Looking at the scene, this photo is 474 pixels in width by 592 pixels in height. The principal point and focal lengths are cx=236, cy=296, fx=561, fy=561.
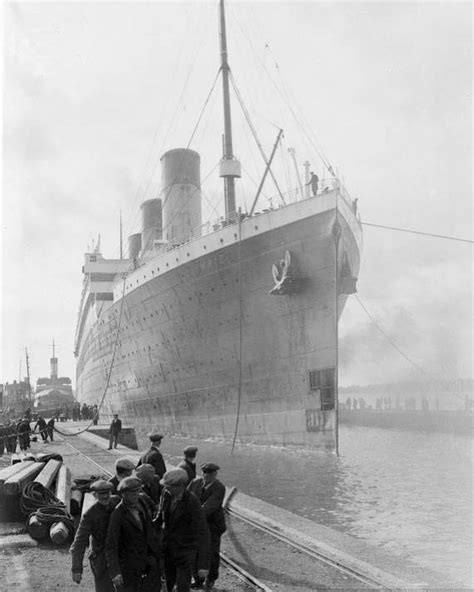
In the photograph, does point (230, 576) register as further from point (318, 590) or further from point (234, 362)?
point (234, 362)

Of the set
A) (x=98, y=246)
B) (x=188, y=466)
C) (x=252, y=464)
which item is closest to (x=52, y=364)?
(x=98, y=246)

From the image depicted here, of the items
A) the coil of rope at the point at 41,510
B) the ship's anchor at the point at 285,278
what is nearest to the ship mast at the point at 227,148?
the ship's anchor at the point at 285,278

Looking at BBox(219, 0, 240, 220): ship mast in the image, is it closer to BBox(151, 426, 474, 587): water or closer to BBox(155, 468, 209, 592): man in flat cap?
BBox(151, 426, 474, 587): water

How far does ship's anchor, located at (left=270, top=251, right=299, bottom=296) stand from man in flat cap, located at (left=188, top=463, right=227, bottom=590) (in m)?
9.34

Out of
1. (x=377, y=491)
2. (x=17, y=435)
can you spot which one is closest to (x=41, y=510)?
(x=377, y=491)

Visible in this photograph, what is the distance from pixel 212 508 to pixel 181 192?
1851 cm

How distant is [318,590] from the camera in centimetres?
391

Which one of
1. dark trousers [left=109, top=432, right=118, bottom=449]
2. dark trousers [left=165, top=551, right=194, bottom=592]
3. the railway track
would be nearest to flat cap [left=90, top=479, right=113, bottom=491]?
dark trousers [left=165, top=551, right=194, bottom=592]

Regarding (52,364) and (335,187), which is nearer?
(335,187)

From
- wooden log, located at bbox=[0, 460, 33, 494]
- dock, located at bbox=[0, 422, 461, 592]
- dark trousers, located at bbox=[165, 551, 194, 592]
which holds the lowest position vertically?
dock, located at bbox=[0, 422, 461, 592]

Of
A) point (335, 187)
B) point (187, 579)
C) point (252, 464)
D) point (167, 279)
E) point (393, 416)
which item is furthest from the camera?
point (393, 416)

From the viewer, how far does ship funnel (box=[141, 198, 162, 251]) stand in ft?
90.8

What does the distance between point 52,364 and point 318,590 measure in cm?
7795

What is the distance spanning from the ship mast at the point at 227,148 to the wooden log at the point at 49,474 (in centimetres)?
→ 943
